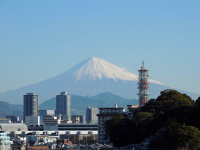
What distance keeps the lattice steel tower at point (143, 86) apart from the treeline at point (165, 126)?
3067cm

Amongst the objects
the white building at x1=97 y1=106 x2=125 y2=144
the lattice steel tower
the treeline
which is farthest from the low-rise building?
the treeline

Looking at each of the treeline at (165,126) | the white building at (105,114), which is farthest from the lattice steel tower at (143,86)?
the treeline at (165,126)

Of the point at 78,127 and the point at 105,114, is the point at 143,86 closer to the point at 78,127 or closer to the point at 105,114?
the point at 105,114

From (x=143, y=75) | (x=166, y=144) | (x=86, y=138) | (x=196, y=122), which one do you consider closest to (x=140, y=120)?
(x=196, y=122)

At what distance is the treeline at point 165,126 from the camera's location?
55312mm

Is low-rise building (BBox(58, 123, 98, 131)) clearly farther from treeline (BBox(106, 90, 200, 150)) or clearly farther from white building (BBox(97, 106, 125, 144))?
treeline (BBox(106, 90, 200, 150))

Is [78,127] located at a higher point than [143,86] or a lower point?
lower

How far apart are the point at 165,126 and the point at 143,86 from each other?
62979 millimetres

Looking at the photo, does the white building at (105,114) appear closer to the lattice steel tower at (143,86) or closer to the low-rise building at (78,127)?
the lattice steel tower at (143,86)

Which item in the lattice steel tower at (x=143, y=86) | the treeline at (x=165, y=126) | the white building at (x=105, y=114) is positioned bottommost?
the treeline at (x=165, y=126)

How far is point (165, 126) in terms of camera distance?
59.7m

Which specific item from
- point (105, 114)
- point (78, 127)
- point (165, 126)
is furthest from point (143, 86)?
point (165, 126)

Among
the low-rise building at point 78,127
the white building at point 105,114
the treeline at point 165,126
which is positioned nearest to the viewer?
the treeline at point 165,126

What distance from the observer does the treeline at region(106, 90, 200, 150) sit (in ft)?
181
